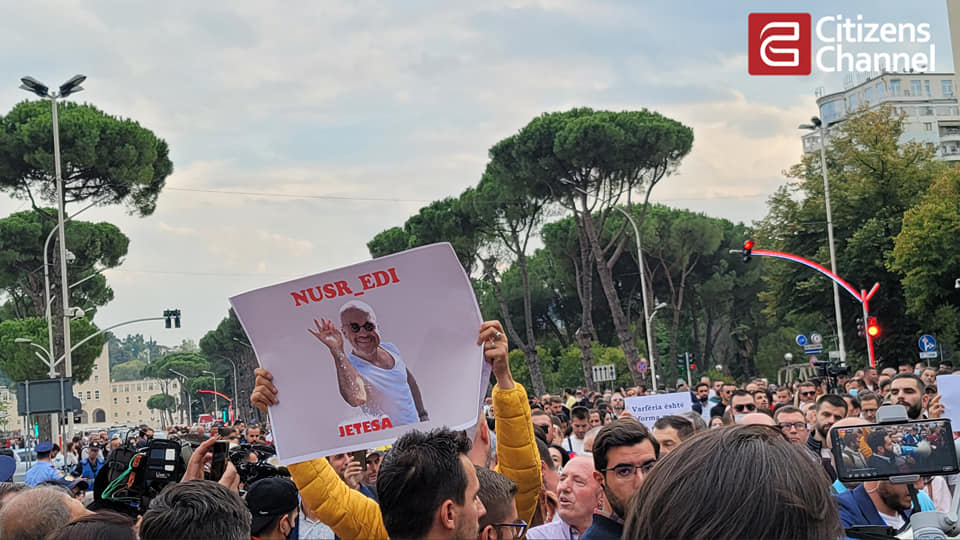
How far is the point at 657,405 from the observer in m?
11.2

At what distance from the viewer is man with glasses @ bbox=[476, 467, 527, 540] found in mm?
3666

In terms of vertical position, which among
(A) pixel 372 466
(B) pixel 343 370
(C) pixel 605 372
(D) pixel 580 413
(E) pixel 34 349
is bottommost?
(C) pixel 605 372

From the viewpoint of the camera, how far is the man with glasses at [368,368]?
4043 millimetres

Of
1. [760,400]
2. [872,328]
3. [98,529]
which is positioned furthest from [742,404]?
[872,328]

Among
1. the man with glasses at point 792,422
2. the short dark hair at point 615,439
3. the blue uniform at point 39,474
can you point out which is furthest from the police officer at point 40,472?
the short dark hair at point 615,439

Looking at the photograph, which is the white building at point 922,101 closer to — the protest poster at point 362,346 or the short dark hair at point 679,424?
the short dark hair at point 679,424

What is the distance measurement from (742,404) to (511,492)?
7.25 meters

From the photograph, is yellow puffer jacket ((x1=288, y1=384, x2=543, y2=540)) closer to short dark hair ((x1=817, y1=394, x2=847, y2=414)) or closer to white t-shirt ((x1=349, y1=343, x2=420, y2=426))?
white t-shirt ((x1=349, y1=343, x2=420, y2=426))

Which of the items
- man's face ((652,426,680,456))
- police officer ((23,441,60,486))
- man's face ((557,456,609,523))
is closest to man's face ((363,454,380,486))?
man's face ((652,426,680,456))

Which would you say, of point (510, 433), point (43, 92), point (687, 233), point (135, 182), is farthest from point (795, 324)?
→ point (510, 433)

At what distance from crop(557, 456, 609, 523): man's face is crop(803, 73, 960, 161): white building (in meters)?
97.5

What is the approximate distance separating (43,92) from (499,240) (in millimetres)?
22051

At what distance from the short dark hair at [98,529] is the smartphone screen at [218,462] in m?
1.37

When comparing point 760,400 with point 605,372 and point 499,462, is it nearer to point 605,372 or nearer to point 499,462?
point 499,462
